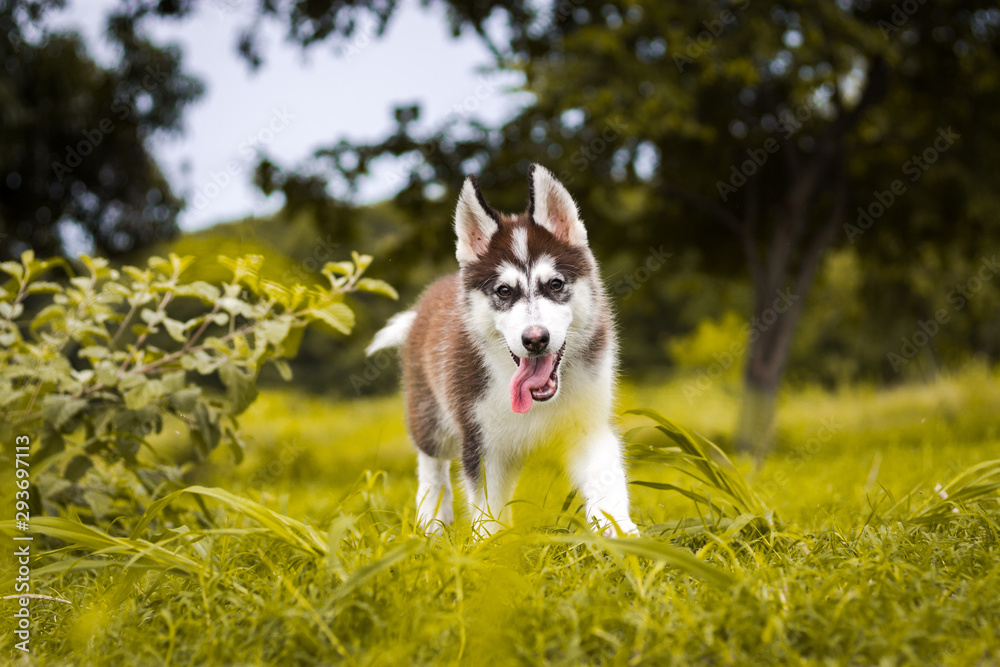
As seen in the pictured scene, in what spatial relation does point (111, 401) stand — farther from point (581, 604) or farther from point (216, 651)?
point (581, 604)

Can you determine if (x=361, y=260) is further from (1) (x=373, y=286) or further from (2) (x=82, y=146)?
(2) (x=82, y=146)

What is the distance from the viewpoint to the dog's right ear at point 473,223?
2742mm

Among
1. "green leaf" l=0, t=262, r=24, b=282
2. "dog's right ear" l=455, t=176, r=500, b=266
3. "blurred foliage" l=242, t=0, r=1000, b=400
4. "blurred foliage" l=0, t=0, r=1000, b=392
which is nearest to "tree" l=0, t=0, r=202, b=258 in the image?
"blurred foliage" l=0, t=0, r=1000, b=392

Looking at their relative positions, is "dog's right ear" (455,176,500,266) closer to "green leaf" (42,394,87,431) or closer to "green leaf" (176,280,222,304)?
"green leaf" (176,280,222,304)

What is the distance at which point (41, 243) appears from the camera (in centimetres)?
1402

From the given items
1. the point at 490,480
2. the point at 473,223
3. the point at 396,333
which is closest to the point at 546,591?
the point at 490,480

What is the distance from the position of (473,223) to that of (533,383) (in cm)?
76

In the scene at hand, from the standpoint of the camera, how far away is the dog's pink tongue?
97.6 inches

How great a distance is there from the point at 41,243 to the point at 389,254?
32.8ft

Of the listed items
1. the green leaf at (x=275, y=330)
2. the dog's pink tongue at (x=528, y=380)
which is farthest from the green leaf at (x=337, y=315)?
the dog's pink tongue at (x=528, y=380)

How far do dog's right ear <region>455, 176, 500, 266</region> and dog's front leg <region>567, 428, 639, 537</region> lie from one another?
0.90 meters

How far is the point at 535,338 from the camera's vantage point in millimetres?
2344

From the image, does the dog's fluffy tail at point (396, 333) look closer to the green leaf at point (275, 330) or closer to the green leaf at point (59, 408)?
the green leaf at point (275, 330)

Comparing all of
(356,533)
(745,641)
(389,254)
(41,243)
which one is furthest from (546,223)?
(41,243)
